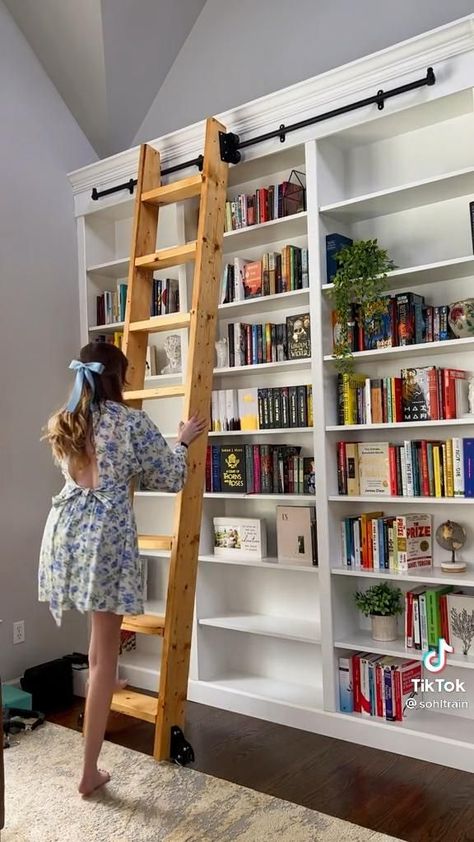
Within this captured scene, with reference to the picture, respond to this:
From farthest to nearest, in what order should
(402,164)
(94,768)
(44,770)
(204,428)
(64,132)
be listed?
(64,132), (402,164), (204,428), (44,770), (94,768)

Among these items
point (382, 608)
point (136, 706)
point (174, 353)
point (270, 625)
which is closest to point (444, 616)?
point (382, 608)

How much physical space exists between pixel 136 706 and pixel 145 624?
12.6 inches

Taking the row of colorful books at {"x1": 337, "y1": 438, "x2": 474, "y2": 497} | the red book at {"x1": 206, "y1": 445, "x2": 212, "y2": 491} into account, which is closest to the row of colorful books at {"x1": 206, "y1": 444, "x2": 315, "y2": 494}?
the red book at {"x1": 206, "y1": 445, "x2": 212, "y2": 491}

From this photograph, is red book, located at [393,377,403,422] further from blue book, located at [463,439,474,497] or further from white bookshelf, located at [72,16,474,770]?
blue book, located at [463,439,474,497]

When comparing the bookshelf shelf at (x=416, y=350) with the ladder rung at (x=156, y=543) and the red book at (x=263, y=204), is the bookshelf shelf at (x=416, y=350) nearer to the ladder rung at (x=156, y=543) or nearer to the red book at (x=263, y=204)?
the red book at (x=263, y=204)

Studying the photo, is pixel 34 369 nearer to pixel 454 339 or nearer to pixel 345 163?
pixel 345 163

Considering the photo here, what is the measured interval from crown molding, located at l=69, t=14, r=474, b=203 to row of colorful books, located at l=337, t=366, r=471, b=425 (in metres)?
1.02

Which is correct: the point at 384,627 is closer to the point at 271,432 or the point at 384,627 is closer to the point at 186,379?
the point at 271,432

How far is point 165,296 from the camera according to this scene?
11.7ft

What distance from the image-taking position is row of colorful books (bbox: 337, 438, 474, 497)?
265cm

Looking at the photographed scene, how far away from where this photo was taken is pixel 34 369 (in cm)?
362

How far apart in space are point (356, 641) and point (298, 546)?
1.50ft

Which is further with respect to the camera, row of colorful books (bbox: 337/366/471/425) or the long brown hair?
row of colorful books (bbox: 337/366/471/425)

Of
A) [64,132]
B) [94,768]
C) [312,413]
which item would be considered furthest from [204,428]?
[64,132]
